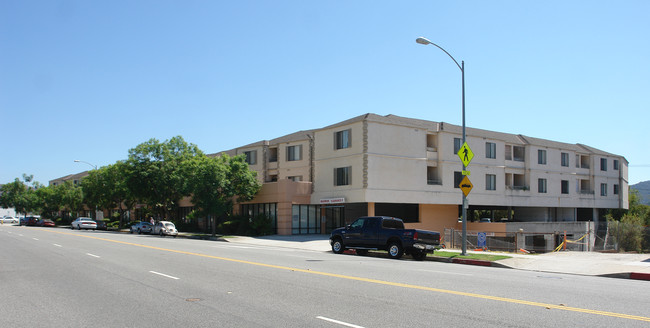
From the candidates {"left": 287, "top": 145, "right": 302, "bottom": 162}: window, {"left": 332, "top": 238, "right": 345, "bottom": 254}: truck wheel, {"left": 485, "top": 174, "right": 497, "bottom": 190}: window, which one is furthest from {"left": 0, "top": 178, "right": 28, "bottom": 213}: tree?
{"left": 332, "top": 238, "right": 345, "bottom": 254}: truck wheel

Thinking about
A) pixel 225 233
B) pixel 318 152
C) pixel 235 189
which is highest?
pixel 318 152

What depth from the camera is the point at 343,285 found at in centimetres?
1188

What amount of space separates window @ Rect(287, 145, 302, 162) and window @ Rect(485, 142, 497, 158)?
58.2ft

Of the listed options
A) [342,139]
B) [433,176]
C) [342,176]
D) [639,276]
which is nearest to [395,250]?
[639,276]

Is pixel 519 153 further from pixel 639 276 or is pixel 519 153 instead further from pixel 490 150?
pixel 639 276

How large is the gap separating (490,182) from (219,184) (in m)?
25.3

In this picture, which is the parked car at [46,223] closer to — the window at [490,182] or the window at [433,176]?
the window at [433,176]

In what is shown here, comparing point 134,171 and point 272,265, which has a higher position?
point 134,171

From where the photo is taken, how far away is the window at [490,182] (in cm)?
4719

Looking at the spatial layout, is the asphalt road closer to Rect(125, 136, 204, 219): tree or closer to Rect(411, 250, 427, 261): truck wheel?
Rect(411, 250, 427, 261): truck wheel

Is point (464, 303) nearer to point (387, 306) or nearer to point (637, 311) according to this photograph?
point (387, 306)

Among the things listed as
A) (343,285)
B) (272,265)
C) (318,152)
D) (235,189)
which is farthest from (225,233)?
(343,285)

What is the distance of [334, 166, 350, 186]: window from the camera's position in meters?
40.7

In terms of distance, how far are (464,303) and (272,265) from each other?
8.49 meters
